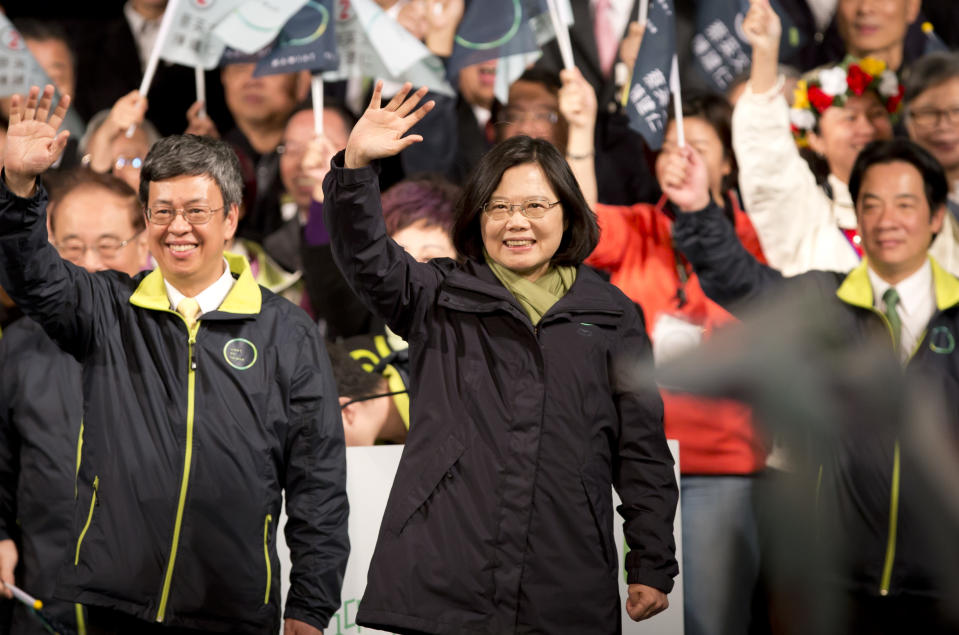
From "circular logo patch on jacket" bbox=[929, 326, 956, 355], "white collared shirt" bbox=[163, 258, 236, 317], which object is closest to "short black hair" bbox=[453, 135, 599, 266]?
"white collared shirt" bbox=[163, 258, 236, 317]

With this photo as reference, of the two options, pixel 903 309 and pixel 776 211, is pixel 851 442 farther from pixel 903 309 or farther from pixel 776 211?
pixel 776 211

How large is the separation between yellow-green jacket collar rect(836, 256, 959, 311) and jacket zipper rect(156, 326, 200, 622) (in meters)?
2.38

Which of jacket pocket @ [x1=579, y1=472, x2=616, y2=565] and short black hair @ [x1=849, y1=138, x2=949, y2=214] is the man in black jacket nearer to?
short black hair @ [x1=849, y1=138, x2=949, y2=214]

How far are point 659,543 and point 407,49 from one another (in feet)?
8.81

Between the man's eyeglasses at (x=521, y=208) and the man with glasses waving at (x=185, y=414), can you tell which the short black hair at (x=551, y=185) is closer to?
the man's eyeglasses at (x=521, y=208)

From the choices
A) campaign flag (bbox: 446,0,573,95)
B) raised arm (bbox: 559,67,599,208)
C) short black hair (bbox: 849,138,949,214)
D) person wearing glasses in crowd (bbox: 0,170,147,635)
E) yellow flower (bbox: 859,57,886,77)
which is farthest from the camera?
yellow flower (bbox: 859,57,886,77)

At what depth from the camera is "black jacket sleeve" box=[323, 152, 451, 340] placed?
236 cm

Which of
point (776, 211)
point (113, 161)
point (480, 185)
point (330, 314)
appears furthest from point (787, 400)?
point (113, 161)

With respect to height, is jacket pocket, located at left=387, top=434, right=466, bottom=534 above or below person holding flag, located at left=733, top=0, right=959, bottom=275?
below

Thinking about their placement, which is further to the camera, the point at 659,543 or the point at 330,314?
the point at 330,314

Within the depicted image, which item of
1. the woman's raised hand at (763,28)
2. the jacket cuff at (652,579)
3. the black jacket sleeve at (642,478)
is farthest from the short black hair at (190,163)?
the woman's raised hand at (763,28)

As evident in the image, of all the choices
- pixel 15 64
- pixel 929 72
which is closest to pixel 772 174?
pixel 929 72

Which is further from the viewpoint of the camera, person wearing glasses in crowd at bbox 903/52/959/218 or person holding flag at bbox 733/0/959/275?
person wearing glasses in crowd at bbox 903/52/959/218

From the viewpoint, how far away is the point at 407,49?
14.9 ft
